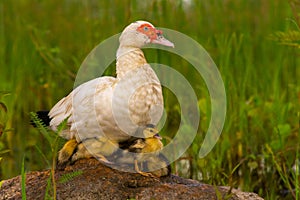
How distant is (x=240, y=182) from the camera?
14.5 feet

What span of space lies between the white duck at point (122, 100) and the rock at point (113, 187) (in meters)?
0.12

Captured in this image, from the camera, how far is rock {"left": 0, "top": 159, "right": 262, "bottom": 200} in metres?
2.92

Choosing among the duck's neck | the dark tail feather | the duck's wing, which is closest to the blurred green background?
the duck's wing

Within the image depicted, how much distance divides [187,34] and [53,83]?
1272 mm

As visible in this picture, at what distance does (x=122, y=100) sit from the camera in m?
3.01

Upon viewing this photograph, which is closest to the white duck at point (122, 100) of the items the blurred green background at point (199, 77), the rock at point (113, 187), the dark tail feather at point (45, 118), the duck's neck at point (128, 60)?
the duck's neck at point (128, 60)

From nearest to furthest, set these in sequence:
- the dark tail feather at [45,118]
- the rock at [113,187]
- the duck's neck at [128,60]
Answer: the rock at [113,187] < the duck's neck at [128,60] < the dark tail feather at [45,118]

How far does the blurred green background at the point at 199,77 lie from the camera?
14.5 ft

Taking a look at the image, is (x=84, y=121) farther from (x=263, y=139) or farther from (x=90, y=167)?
(x=263, y=139)

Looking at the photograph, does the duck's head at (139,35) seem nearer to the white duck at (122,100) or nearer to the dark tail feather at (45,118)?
the white duck at (122,100)

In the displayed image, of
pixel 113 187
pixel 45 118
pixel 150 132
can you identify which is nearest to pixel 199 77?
pixel 45 118

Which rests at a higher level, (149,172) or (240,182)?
(149,172)

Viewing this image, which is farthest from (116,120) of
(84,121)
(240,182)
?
(240,182)

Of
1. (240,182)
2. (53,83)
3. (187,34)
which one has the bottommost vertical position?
(240,182)
